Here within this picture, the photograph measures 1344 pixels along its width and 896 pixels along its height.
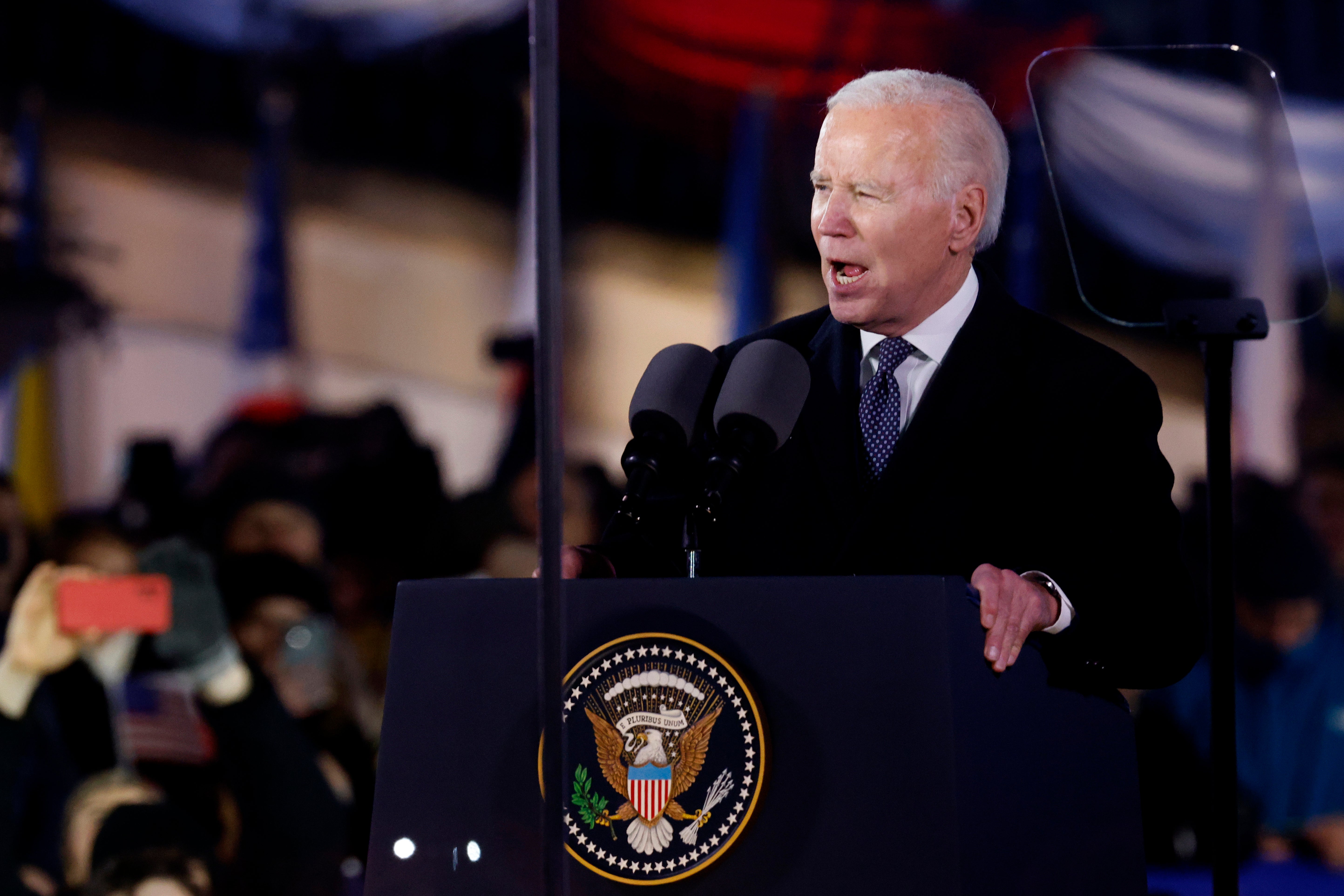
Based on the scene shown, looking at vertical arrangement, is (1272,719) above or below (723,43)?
below

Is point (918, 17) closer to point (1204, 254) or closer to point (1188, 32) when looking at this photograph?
point (1188, 32)

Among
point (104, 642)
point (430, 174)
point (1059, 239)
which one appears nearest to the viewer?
point (1059, 239)

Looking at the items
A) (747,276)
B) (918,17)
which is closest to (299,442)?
(747,276)

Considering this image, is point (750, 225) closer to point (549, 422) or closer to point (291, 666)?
point (291, 666)

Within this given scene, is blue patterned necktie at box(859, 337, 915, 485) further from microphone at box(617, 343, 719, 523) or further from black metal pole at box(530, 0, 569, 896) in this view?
black metal pole at box(530, 0, 569, 896)

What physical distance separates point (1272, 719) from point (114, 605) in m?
2.95

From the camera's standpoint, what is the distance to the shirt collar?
4.09 feet

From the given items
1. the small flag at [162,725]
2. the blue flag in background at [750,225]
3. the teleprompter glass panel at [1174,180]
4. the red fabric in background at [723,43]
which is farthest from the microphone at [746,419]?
the blue flag in background at [750,225]

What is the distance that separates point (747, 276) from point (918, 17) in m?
0.97

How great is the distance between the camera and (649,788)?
921 mm

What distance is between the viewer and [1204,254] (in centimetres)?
206

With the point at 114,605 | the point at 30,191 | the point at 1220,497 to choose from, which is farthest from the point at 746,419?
the point at 30,191

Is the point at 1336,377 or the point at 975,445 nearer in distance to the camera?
the point at 975,445

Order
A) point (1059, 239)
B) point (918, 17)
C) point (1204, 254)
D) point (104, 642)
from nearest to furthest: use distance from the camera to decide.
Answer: point (1059, 239), point (1204, 254), point (104, 642), point (918, 17)
